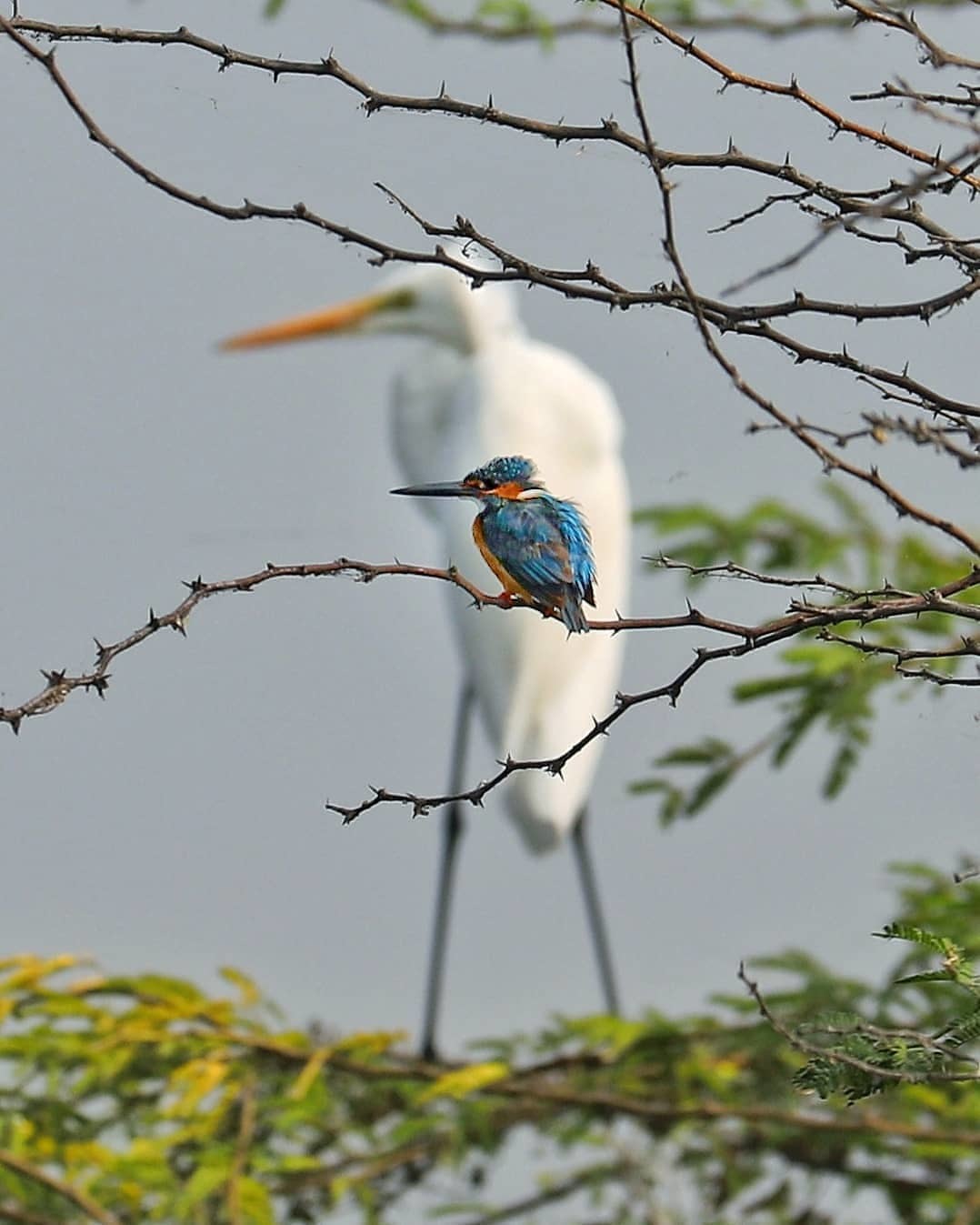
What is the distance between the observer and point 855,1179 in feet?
6.65

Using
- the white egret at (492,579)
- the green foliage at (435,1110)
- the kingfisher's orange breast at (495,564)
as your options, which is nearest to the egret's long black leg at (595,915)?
the white egret at (492,579)

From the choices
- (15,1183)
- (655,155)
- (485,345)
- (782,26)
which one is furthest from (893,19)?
(485,345)

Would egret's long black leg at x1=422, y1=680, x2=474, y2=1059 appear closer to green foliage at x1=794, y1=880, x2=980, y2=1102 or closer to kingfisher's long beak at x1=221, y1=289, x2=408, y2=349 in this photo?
kingfisher's long beak at x1=221, y1=289, x2=408, y2=349

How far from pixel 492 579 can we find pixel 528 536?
1.80m

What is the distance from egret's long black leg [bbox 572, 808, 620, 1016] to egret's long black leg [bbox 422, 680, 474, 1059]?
0.66ft

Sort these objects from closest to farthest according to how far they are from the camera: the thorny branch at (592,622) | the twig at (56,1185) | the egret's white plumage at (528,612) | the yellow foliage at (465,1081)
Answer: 1. the thorny branch at (592,622)
2. the twig at (56,1185)
3. the yellow foliage at (465,1081)
4. the egret's white plumage at (528,612)

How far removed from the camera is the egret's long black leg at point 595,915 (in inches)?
118

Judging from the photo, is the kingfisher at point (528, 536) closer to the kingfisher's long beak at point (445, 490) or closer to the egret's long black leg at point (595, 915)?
the kingfisher's long beak at point (445, 490)

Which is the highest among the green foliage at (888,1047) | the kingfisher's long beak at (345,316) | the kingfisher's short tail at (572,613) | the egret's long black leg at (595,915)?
the kingfisher's long beak at (345,316)

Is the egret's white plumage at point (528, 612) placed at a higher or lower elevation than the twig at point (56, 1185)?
higher

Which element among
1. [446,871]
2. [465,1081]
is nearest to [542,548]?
[465,1081]

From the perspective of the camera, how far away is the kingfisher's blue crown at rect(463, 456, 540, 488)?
2.44ft

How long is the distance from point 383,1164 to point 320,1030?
16cm

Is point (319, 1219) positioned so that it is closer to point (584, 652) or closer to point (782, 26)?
point (584, 652)
